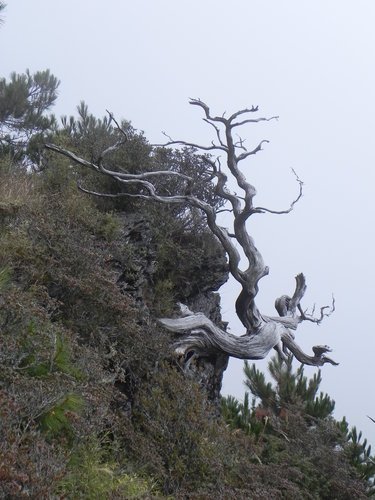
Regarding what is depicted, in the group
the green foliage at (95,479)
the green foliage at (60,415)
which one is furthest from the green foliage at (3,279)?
the green foliage at (95,479)

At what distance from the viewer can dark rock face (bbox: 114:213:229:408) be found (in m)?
12.8

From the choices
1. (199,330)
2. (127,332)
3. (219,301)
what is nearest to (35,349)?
(127,332)

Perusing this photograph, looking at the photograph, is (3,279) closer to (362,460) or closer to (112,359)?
(112,359)

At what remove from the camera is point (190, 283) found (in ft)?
48.9

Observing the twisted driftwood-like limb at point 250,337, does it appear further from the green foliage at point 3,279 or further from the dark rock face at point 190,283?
the green foliage at point 3,279

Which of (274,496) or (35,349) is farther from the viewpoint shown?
(274,496)

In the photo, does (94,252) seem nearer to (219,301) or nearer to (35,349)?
(35,349)

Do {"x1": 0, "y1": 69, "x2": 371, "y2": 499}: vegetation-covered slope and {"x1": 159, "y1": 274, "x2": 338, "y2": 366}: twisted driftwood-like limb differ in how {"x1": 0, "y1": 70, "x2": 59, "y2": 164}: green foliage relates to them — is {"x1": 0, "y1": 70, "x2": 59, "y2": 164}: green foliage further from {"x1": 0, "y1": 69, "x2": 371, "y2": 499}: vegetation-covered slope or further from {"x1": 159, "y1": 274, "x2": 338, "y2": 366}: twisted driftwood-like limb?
{"x1": 159, "y1": 274, "x2": 338, "y2": 366}: twisted driftwood-like limb

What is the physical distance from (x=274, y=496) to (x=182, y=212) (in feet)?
19.5

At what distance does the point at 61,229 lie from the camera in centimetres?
1139

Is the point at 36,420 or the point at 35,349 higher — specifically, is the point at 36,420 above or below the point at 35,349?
A: below

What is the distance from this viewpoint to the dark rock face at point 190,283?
12828 millimetres

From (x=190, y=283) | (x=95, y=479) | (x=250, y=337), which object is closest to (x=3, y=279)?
(x=95, y=479)

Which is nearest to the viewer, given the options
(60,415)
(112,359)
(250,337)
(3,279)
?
(60,415)
